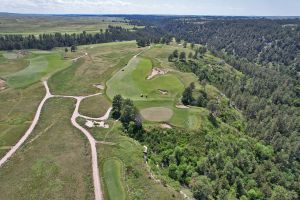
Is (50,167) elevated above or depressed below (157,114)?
below


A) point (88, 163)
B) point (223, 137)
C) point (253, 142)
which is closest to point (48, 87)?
point (88, 163)

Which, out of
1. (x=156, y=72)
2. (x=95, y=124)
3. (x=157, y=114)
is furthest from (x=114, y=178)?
(x=156, y=72)

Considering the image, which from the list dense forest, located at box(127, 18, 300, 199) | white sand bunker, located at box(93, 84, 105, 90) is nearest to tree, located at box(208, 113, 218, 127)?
dense forest, located at box(127, 18, 300, 199)

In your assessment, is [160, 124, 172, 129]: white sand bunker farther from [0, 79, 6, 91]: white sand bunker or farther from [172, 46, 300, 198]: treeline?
[0, 79, 6, 91]: white sand bunker

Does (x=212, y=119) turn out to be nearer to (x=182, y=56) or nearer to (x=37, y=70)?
(x=182, y=56)

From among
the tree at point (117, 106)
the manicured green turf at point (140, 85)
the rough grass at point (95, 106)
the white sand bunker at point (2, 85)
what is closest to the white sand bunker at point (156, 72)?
the manicured green turf at point (140, 85)

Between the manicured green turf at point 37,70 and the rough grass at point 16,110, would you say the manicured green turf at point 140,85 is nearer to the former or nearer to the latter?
the rough grass at point 16,110

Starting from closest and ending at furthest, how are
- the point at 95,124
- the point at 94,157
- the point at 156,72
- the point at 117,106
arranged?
the point at 94,157, the point at 95,124, the point at 117,106, the point at 156,72

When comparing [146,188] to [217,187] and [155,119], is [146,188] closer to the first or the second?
[217,187]
